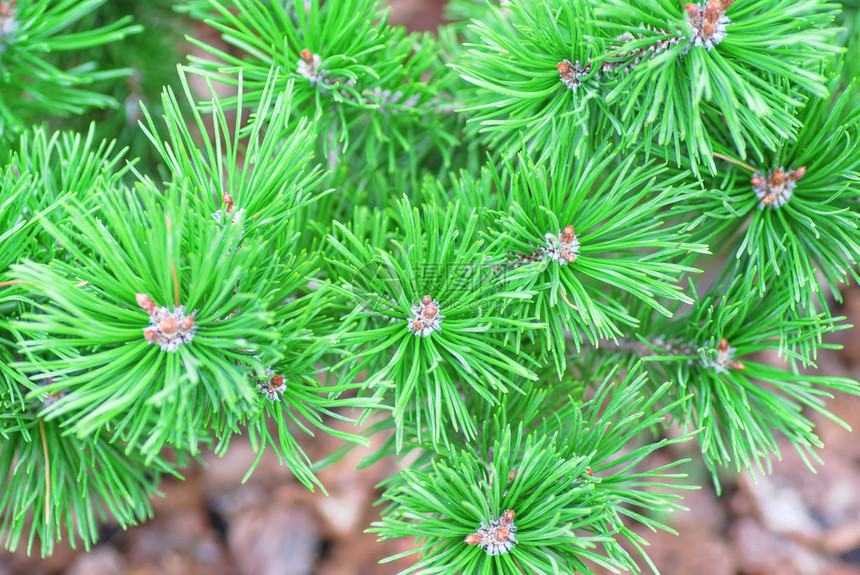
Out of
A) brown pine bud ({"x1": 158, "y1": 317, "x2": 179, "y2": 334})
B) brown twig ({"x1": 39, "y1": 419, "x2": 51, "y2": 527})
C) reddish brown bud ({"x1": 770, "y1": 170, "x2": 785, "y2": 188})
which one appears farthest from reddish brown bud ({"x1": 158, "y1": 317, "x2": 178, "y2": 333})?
reddish brown bud ({"x1": 770, "y1": 170, "x2": 785, "y2": 188})

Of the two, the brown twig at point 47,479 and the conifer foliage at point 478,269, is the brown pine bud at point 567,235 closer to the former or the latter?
the conifer foliage at point 478,269

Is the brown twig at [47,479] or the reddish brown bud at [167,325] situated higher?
the reddish brown bud at [167,325]

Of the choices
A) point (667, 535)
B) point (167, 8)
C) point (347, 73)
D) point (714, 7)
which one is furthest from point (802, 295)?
point (167, 8)

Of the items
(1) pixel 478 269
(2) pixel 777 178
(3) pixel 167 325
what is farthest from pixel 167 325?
(2) pixel 777 178

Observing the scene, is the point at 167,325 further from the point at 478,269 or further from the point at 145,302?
the point at 478,269

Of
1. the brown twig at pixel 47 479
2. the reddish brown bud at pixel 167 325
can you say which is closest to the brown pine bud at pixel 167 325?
the reddish brown bud at pixel 167 325

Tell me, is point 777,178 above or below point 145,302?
above
